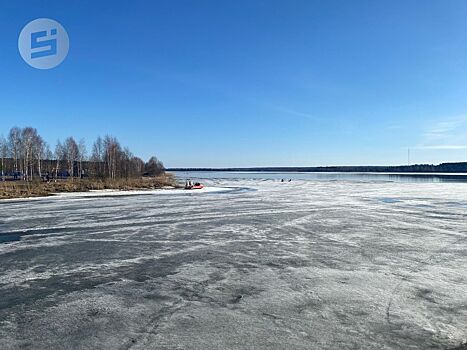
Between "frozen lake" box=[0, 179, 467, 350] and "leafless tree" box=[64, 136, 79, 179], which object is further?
"leafless tree" box=[64, 136, 79, 179]

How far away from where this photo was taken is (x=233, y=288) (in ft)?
14.8

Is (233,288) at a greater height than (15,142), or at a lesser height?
lesser

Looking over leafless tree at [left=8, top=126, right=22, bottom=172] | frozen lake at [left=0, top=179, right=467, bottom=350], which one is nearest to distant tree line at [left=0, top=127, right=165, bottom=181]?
leafless tree at [left=8, top=126, right=22, bottom=172]

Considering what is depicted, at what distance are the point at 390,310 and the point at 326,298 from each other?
0.65 metres

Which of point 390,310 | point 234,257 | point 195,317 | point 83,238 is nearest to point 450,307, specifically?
point 390,310

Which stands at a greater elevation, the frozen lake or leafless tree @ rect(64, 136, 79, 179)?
leafless tree @ rect(64, 136, 79, 179)

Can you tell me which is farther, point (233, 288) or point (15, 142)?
point (15, 142)

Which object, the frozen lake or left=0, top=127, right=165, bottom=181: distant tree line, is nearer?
the frozen lake

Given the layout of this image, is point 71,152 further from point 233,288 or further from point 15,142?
point 233,288

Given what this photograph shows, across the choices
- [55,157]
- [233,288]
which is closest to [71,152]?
[55,157]

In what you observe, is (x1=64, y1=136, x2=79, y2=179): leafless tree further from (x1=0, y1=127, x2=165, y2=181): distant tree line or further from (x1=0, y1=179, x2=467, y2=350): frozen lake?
(x1=0, y1=179, x2=467, y2=350): frozen lake

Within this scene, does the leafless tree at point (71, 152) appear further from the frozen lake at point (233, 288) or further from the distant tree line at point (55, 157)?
the frozen lake at point (233, 288)

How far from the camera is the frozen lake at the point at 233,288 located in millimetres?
3162

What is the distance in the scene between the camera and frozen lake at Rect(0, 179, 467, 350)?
3.16m
